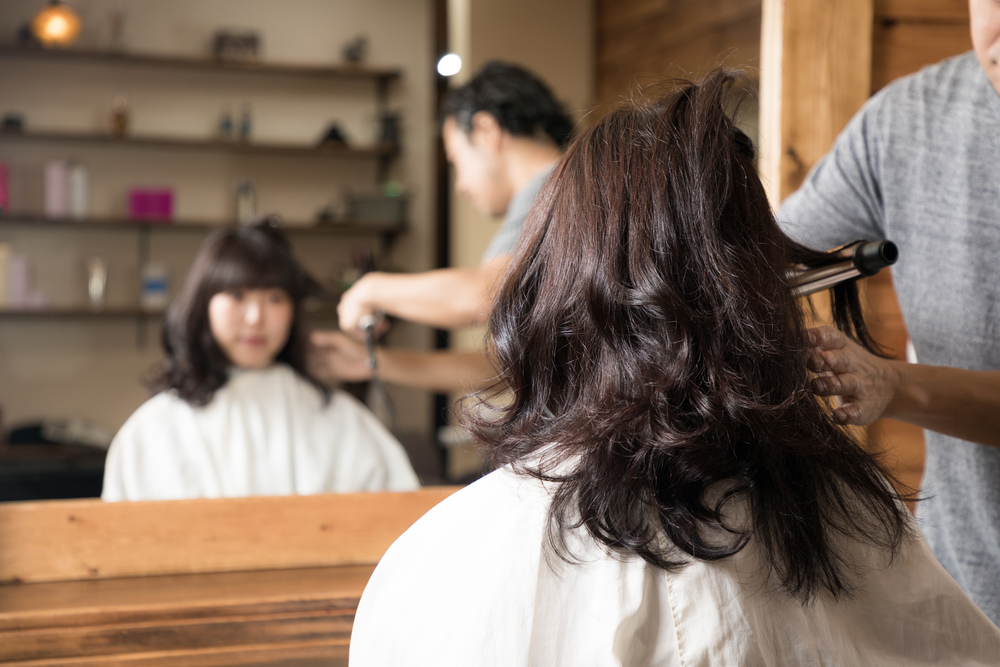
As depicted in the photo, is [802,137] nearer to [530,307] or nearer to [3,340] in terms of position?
[530,307]

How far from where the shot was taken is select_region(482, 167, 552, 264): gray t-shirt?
1.56 m

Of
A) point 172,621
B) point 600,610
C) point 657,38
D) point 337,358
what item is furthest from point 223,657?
point 657,38

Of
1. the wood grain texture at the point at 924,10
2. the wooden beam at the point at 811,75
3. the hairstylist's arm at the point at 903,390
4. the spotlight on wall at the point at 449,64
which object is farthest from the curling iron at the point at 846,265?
the spotlight on wall at the point at 449,64

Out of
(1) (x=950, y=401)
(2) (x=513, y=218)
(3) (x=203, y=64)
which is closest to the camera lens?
(1) (x=950, y=401)

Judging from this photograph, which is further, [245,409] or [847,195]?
[245,409]

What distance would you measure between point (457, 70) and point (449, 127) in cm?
13

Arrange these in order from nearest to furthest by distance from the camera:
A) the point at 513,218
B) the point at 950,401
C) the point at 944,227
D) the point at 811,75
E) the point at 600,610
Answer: the point at 600,610, the point at 950,401, the point at 944,227, the point at 811,75, the point at 513,218

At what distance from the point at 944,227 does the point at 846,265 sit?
0.32m

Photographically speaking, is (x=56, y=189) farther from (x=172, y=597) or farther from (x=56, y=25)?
(x=172, y=597)

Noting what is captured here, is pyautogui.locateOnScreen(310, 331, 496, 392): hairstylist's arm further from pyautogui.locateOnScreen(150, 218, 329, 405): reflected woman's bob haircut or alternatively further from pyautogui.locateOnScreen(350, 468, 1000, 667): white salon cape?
pyautogui.locateOnScreen(350, 468, 1000, 667): white salon cape

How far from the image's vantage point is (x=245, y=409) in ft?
4.74

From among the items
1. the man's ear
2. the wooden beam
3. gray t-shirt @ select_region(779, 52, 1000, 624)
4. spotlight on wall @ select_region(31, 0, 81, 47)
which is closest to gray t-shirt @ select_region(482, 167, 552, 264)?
Answer: the man's ear

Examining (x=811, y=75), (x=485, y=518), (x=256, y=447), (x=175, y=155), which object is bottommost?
(x=256, y=447)

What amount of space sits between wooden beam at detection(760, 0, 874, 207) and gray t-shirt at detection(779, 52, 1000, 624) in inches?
9.5
